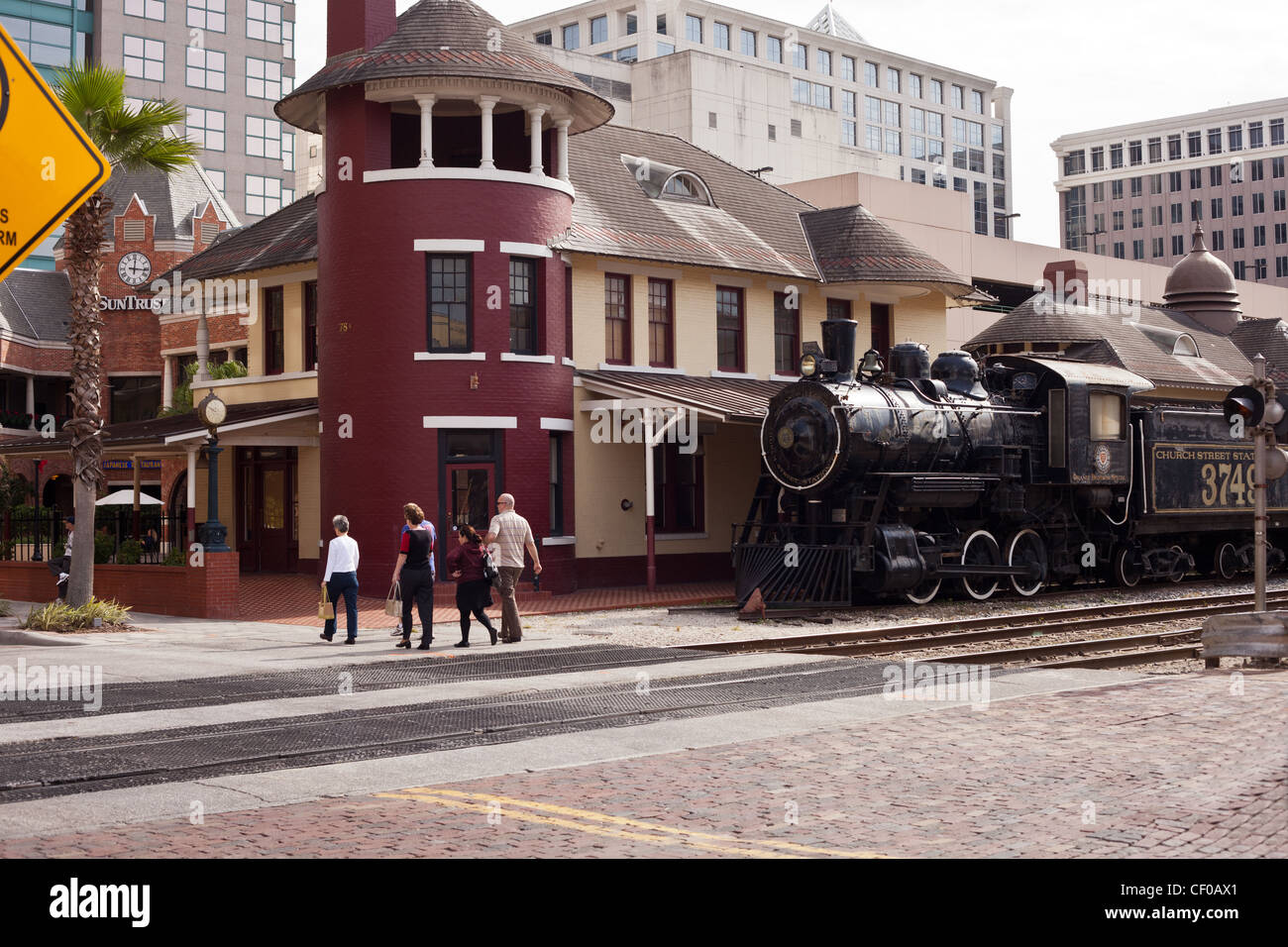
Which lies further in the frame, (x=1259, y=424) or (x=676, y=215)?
(x=676, y=215)

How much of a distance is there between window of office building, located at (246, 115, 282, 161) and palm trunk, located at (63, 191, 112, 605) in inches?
2510

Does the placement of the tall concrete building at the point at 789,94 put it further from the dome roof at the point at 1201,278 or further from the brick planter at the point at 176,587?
the brick planter at the point at 176,587

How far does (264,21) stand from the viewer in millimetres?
81688

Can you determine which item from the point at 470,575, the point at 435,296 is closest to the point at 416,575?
the point at 470,575

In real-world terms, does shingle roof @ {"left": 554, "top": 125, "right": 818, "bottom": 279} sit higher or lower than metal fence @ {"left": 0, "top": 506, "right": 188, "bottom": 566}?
higher

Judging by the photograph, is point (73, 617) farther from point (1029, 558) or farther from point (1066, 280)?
point (1066, 280)

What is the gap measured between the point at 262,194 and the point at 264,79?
6.94m

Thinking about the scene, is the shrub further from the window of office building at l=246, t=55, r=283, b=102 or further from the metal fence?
the window of office building at l=246, t=55, r=283, b=102

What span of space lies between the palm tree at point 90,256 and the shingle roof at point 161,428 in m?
4.52

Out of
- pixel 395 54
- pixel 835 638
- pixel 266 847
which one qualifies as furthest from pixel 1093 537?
pixel 266 847

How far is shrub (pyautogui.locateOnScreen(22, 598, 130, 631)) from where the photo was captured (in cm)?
1930

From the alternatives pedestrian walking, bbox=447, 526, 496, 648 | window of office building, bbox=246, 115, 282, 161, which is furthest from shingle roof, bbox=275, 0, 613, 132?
window of office building, bbox=246, 115, 282, 161

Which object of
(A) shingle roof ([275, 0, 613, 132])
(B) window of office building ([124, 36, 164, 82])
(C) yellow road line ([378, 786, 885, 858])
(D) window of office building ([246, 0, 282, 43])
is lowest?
(C) yellow road line ([378, 786, 885, 858])

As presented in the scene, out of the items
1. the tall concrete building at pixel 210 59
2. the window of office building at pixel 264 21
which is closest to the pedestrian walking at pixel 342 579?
the tall concrete building at pixel 210 59
